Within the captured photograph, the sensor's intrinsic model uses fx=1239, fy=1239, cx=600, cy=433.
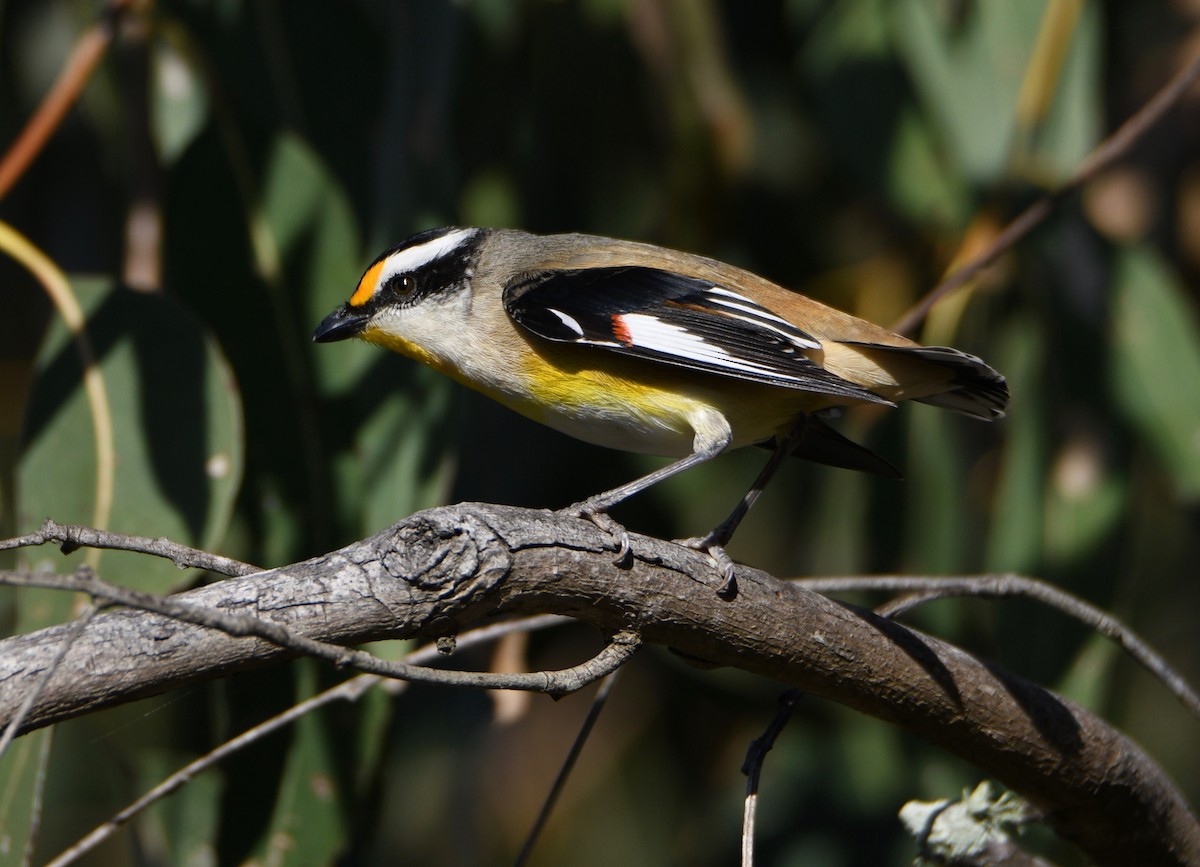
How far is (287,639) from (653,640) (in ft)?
2.30

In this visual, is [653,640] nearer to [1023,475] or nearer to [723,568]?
[723,568]

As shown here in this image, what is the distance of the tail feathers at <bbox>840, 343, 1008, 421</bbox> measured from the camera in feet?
7.88

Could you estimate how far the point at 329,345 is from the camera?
3.25 metres

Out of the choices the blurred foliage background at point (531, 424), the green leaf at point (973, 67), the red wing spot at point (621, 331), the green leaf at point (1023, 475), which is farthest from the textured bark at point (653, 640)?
the green leaf at point (973, 67)

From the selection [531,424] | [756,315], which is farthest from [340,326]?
[531,424]

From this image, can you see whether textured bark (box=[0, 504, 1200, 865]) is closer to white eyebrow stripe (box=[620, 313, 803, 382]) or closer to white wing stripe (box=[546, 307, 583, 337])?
white eyebrow stripe (box=[620, 313, 803, 382])

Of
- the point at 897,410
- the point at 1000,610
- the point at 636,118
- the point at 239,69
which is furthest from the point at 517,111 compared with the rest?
the point at 1000,610

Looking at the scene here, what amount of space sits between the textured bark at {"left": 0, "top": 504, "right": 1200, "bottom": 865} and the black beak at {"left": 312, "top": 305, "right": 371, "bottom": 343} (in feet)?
3.85

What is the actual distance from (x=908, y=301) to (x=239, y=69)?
7.18 ft

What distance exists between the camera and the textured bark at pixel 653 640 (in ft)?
4.72

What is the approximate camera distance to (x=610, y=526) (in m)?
1.88

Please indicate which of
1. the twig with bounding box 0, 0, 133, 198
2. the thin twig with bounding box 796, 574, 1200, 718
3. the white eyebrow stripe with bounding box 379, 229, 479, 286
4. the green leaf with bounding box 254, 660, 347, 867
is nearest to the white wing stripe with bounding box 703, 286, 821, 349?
the thin twig with bounding box 796, 574, 1200, 718

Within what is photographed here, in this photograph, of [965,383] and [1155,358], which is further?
[1155,358]

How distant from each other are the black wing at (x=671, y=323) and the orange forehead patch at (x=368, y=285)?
33 cm
